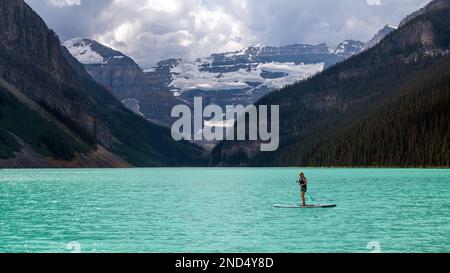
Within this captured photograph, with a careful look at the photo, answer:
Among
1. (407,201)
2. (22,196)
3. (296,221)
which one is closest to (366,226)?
(296,221)

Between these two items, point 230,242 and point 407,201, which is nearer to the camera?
point 230,242

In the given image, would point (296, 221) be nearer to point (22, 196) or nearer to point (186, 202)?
point (186, 202)

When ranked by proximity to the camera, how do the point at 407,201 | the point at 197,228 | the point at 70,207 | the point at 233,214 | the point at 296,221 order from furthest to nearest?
the point at 407,201 → the point at 70,207 → the point at 233,214 → the point at 296,221 → the point at 197,228

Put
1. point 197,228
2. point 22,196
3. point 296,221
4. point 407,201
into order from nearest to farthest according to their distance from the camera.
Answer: point 197,228 < point 296,221 < point 407,201 < point 22,196
